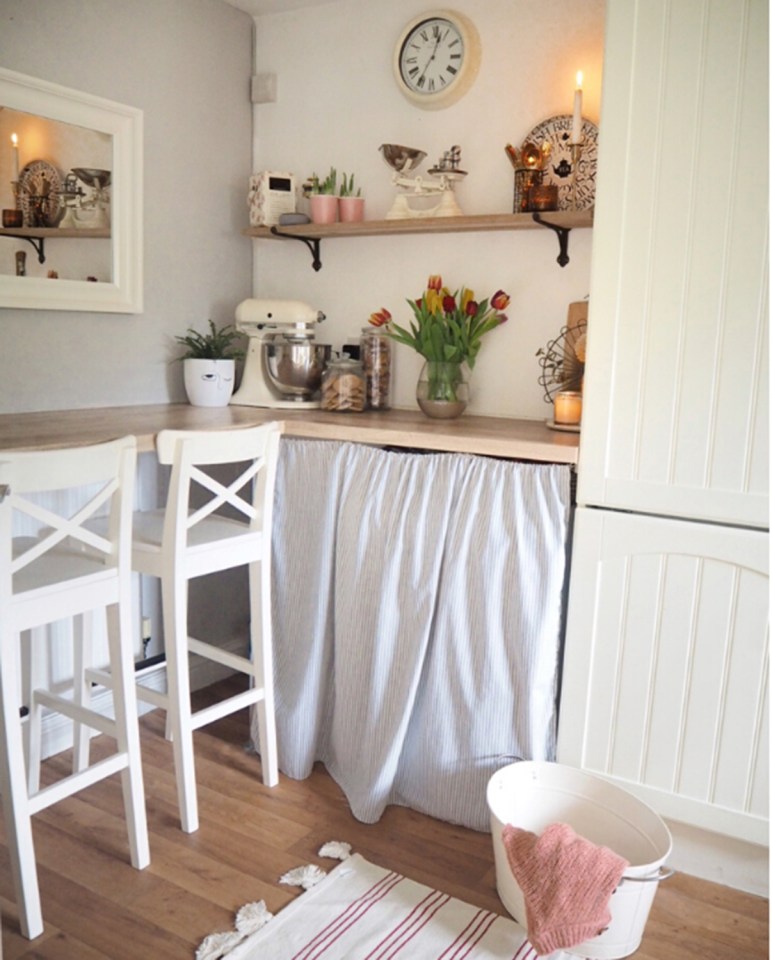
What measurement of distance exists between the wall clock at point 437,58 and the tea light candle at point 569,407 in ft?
3.40

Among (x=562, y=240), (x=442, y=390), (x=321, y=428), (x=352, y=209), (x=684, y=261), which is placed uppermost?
(x=352, y=209)

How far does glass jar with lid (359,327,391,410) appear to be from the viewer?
2.71m

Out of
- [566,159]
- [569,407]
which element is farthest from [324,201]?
[569,407]

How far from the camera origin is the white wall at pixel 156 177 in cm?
238

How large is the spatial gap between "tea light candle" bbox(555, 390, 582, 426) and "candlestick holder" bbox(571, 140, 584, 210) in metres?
0.58

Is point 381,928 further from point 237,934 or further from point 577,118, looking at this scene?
point 577,118

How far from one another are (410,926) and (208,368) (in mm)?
1705

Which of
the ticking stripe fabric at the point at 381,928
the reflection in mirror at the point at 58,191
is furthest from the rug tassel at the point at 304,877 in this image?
the reflection in mirror at the point at 58,191

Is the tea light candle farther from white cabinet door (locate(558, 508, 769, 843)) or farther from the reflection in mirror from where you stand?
the reflection in mirror

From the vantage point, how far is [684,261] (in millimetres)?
1787

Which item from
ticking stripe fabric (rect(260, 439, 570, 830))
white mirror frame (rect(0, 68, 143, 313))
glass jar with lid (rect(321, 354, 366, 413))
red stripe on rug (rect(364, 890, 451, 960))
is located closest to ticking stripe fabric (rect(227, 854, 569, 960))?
red stripe on rug (rect(364, 890, 451, 960))

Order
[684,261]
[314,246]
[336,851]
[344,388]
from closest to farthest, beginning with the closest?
[684,261] → [336,851] → [344,388] → [314,246]

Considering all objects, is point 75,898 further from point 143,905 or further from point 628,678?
point 628,678

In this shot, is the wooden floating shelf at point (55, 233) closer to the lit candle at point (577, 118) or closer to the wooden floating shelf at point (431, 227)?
the wooden floating shelf at point (431, 227)
